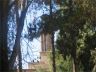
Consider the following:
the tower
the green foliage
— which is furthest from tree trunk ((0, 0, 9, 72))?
the green foliage

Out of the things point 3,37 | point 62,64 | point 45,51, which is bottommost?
point 62,64

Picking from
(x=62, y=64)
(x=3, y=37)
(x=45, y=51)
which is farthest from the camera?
(x=45, y=51)

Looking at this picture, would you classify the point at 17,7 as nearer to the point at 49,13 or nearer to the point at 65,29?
the point at 49,13

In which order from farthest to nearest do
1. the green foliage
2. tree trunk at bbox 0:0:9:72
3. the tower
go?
1. the green foliage
2. the tower
3. tree trunk at bbox 0:0:9:72

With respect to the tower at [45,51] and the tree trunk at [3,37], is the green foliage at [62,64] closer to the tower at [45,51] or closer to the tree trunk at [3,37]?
the tower at [45,51]

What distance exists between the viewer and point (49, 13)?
29750 mm

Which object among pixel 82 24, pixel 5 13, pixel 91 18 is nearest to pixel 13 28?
pixel 5 13

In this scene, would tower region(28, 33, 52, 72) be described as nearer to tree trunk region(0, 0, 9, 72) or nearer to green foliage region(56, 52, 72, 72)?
green foliage region(56, 52, 72, 72)

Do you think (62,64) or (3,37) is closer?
(3,37)

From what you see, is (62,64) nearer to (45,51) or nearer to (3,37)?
(45,51)

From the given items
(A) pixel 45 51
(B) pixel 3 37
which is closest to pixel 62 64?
(A) pixel 45 51

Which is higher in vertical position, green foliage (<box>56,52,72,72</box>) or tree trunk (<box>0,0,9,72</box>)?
tree trunk (<box>0,0,9,72</box>)

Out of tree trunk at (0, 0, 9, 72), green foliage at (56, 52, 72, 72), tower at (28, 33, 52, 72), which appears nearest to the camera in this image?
tree trunk at (0, 0, 9, 72)

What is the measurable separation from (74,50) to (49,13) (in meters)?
7.67
